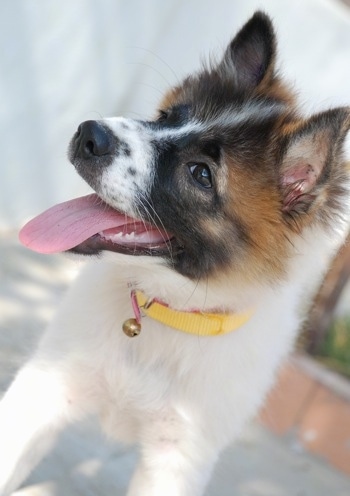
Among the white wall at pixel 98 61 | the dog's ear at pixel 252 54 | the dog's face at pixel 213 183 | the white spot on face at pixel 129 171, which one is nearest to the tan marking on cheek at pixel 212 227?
the dog's face at pixel 213 183

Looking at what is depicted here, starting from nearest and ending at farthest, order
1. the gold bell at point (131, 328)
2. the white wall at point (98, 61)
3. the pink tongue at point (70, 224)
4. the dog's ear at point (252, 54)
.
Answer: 1. the pink tongue at point (70, 224)
2. the gold bell at point (131, 328)
3. the dog's ear at point (252, 54)
4. the white wall at point (98, 61)

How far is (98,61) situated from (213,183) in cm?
238

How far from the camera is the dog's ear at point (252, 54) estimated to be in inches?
95.3

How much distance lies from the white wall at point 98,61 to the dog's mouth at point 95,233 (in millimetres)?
1882

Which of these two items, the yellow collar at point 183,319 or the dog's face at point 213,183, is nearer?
the dog's face at point 213,183

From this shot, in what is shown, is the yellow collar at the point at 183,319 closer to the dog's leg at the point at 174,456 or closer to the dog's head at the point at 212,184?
the dog's head at the point at 212,184

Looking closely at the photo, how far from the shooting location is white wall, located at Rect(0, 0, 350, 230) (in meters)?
3.90

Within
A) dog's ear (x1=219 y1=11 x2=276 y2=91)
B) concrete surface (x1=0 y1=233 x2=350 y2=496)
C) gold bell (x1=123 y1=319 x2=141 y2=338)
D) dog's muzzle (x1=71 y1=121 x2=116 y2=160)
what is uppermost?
dog's ear (x1=219 y1=11 x2=276 y2=91)

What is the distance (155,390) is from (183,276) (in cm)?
43

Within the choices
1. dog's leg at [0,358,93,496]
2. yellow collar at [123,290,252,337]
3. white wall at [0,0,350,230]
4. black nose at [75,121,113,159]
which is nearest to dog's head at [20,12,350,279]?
black nose at [75,121,113,159]

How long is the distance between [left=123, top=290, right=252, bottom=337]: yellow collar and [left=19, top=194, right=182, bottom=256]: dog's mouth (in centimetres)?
25

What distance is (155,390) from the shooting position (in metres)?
2.38

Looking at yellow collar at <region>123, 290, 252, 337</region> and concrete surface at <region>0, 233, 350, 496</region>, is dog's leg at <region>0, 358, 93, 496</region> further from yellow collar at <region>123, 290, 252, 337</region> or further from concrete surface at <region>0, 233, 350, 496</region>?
concrete surface at <region>0, 233, 350, 496</region>

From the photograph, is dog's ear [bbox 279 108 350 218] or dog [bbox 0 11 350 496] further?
dog [bbox 0 11 350 496]
